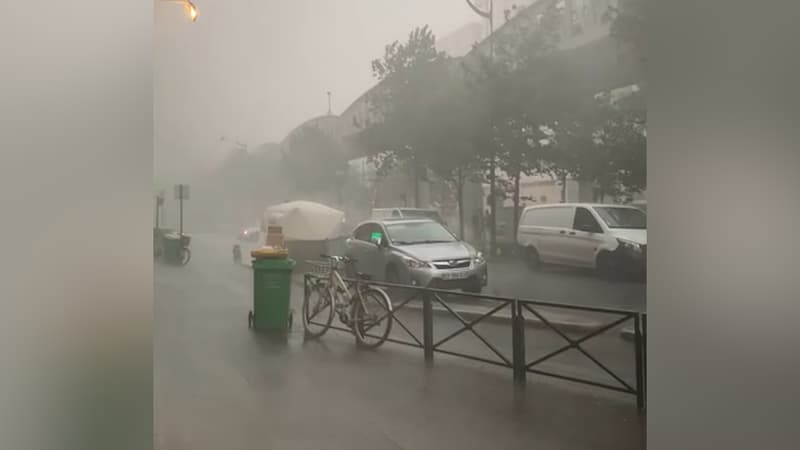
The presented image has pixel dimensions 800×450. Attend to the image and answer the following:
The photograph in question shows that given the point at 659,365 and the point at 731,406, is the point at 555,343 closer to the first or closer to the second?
the point at 659,365

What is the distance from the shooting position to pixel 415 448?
171 cm

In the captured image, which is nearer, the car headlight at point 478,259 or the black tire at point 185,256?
the black tire at point 185,256

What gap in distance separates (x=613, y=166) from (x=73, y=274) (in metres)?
1.48

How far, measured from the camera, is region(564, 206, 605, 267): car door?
180 cm

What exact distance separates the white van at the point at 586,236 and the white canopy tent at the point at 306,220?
548mm

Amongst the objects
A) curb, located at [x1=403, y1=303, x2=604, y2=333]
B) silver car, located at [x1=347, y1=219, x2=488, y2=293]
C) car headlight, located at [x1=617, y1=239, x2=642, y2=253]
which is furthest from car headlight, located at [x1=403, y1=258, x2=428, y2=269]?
car headlight, located at [x1=617, y1=239, x2=642, y2=253]

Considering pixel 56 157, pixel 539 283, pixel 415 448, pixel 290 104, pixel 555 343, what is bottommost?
pixel 415 448

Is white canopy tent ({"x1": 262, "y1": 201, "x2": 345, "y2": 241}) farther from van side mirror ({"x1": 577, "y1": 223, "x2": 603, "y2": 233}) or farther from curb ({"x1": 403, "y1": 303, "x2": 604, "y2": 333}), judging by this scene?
van side mirror ({"x1": 577, "y1": 223, "x2": 603, "y2": 233})

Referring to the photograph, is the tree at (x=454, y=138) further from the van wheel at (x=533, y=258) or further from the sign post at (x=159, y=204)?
the sign post at (x=159, y=204)

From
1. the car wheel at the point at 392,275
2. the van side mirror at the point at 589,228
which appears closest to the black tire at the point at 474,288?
the car wheel at the point at 392,275

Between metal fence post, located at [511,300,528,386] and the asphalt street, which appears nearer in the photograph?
the asphalt street

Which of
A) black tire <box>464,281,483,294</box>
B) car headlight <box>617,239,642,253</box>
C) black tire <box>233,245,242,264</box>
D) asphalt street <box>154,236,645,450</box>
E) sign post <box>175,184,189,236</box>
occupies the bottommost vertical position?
asphalt street <box>154,236,645,450</box>

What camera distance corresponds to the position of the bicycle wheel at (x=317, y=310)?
5.80 feet

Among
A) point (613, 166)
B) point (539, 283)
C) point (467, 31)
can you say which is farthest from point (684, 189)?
point (467, 31)
